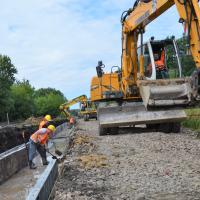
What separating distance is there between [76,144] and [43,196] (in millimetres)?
7287

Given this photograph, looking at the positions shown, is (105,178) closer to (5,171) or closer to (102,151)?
(102,151)

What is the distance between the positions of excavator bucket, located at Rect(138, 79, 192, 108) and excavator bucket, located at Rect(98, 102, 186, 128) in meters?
2.55

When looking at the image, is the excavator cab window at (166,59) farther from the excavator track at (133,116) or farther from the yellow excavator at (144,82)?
the excavator track at (133,116)

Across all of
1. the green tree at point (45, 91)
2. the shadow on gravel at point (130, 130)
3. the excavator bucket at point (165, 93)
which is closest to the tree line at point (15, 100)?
the green tree at point (45, 91)

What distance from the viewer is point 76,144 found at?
14.5 m

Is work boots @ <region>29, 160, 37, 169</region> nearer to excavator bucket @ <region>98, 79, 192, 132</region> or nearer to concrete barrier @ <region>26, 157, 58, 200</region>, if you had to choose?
excavator bucket @ <region>98, 79, 192, 132</region>

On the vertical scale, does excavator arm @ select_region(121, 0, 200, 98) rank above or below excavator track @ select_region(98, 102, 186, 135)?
above

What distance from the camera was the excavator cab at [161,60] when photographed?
13812 mm

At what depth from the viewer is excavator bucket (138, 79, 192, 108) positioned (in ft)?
35.6

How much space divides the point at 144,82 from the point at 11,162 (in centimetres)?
435

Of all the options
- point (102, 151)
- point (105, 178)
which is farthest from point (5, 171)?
point (105, 178)

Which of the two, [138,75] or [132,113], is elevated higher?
[138,75]

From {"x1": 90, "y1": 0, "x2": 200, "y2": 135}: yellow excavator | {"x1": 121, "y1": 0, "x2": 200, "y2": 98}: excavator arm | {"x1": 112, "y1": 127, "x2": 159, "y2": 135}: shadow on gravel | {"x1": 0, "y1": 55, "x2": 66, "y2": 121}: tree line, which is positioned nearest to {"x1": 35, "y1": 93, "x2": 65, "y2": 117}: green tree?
{"x1": 0, "y1": 55, "x2": 66, "y2": 121}: tree line

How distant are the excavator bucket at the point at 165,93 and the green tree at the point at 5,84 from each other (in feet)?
209
